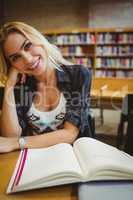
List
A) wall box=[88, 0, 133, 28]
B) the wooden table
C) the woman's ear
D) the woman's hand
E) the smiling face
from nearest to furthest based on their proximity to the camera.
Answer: the wooden table, the woman's hand, the smiling face, the woman's ear, wall box=[88, 0, 133, 28]

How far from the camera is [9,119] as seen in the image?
1.24m

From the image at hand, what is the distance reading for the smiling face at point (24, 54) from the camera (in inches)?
45.2

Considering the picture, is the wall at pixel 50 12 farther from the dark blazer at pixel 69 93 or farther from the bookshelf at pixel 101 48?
the dark blazer at pixel 69 93

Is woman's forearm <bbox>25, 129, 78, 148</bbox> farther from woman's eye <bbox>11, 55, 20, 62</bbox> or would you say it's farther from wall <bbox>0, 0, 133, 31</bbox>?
wall <bbox>0, 0, 133, 31</bbox>

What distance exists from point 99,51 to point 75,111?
4900 millimetres

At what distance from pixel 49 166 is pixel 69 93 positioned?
0.60 metres

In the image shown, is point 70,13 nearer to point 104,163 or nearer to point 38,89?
point 38,89

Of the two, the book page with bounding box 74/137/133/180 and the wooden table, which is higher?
the book page with bounding box 74/137/133/180

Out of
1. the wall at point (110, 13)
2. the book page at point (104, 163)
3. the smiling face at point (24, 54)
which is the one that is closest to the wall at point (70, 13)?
the wall at point (110, 13)

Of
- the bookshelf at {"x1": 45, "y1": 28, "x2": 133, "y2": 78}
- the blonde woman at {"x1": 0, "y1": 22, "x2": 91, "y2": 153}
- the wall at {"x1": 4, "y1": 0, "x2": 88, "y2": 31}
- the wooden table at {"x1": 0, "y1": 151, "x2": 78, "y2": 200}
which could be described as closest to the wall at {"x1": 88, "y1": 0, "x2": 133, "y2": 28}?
the wall at {"x1": 4, "y1": 0, "x2": 88, "y2": 31}

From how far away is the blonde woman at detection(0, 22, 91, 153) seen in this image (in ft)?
3.81

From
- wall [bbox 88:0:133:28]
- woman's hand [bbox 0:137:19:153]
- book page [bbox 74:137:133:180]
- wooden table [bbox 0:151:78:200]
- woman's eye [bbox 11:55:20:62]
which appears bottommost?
wooden table [bbox 0:151:78:200]

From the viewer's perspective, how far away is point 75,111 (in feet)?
3.93

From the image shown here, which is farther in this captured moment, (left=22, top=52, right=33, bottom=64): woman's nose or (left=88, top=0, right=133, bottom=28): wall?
(left=88, top=0, right=133, bottom=28): wall
